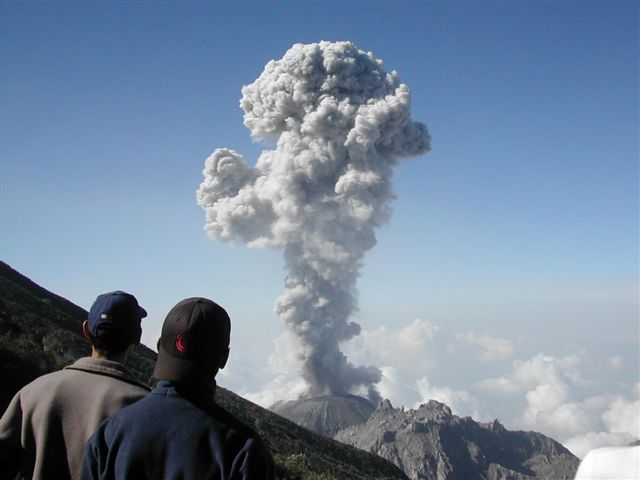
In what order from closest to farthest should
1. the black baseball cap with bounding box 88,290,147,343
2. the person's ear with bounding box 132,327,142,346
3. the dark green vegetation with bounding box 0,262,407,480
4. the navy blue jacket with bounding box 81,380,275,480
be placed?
1. the navy blue jacket with bounding box 81,380,275,480
2. the black baseball cap with bounding box 88,290,147,343
3. the person's ear with bounding box 132,327,142,346
4. the dark green vegetation with bounding box 0,262,407,480

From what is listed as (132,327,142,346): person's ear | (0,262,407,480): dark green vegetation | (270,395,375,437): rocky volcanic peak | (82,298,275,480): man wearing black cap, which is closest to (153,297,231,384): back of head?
(82,298,275,480): man wearing black cap

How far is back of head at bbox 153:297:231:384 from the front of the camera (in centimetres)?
331

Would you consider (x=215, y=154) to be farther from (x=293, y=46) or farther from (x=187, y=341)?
(x=187, y=341)

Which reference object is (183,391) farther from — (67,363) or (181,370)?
(67,363)

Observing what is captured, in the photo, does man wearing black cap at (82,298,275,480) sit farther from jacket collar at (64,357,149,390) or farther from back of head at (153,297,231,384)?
jacket collar at (64,357,149,390)

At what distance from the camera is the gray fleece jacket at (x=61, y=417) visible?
427cm

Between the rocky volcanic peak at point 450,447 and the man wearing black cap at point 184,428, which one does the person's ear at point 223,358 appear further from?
the rocky volcanic peak at point 450,447

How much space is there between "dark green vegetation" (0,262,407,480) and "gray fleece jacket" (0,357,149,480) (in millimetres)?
8376

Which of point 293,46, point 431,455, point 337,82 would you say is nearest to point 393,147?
point 337,82

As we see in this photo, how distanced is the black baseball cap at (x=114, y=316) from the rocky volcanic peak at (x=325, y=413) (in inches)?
4723

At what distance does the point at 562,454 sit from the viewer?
159 meters

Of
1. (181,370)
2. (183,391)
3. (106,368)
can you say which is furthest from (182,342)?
(106,368)

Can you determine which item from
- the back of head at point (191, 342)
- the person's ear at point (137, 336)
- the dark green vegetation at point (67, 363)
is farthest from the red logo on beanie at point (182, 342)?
the dark green vegetation at point (67, 363)

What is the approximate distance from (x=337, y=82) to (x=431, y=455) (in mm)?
90684
